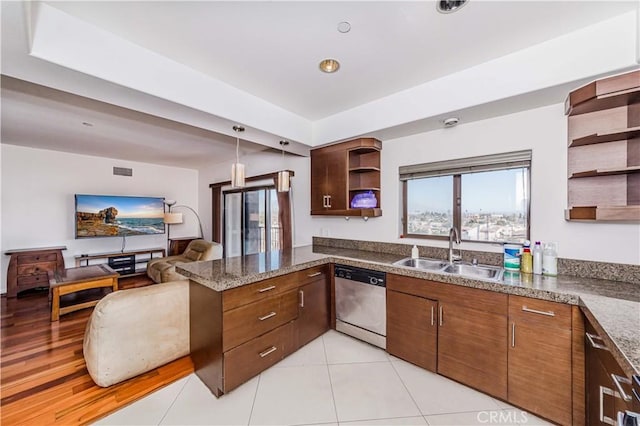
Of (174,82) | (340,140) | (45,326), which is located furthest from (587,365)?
(45,326)

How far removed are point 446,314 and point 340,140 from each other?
215 centimetres

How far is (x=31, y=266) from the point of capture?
416 centimetres

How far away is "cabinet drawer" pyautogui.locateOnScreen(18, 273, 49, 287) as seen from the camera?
407cm

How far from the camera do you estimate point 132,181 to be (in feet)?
18.1

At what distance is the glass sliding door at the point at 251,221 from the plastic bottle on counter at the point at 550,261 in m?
3.38

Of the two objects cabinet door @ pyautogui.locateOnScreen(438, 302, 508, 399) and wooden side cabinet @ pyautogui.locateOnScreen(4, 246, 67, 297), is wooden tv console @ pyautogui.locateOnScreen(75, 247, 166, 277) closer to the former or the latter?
wooden side cabinet @ pyautogui.locateOnScreen(4, 246, 67, 297)

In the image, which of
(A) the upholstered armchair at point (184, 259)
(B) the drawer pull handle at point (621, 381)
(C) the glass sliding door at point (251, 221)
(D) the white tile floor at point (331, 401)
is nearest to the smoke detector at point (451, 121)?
(B) the drawer pull handle at point (621, 381)

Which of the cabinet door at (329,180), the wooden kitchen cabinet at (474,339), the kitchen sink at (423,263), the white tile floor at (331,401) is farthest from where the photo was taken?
the cabinet door at (329,180)

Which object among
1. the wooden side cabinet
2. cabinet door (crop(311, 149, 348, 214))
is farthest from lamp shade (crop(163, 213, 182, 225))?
cabinet door (crop(311, 149, 348, 214))

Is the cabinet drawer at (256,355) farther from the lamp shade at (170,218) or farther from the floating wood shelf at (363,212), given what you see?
the lamp shade at (170,218)

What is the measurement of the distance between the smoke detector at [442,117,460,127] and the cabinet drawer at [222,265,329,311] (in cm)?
190

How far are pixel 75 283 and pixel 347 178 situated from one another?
381cm

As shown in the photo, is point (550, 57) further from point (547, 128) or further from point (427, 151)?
point (427, 151)

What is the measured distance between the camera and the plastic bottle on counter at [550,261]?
1.97m
